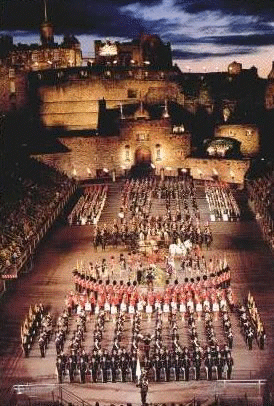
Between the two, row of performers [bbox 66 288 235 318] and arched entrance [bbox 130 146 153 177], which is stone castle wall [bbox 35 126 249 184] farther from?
row of performers [bbox 66 288 235 318]

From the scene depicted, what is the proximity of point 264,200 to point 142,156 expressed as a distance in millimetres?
19212

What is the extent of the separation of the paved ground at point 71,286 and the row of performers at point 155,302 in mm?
1533

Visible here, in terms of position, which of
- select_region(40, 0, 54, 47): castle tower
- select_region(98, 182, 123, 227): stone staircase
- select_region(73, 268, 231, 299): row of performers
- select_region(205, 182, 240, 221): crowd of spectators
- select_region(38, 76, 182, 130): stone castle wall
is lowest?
select_region(98, 182, 123, 227): stone staircase

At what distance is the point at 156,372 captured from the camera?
21938 millimetres

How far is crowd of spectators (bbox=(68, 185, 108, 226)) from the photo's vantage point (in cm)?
4434

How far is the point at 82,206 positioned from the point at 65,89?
24.0 metres

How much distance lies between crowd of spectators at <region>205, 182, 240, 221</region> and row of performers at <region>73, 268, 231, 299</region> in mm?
13323

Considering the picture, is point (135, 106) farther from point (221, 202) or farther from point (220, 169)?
point (221, 202)

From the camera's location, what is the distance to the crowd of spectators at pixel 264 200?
39000 mm

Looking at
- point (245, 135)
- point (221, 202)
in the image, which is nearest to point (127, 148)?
point (245, 135)

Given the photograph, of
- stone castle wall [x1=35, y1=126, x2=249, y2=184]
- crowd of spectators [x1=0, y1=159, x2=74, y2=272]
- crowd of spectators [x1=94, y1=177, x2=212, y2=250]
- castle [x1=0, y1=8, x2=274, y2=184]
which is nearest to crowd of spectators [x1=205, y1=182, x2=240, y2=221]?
crowd of spectators [x1=94, y1=177, x2=212, y2=250]

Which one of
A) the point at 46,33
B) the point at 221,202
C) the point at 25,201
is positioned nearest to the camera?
the point at 25,201

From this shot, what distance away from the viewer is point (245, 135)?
6191cm

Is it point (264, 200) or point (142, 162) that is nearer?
point (264, 200)
